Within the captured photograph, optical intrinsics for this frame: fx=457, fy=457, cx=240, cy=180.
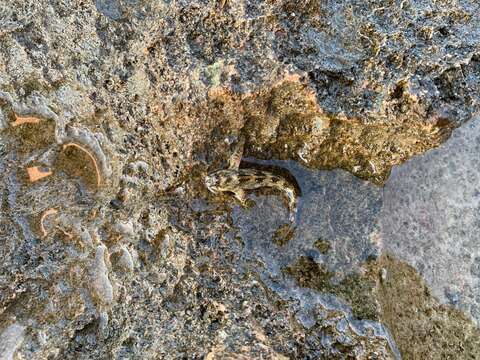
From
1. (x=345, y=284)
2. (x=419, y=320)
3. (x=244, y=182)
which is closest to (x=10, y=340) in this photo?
(x=244, y=182)

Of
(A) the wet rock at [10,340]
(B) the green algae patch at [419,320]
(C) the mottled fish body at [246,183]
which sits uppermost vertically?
(C) the mottled fish body at [246,183]

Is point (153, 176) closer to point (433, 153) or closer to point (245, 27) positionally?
point (245, 27)

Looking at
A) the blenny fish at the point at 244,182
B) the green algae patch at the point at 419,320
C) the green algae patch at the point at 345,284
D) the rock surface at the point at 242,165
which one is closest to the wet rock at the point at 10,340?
the rock surface at the point at 242,165

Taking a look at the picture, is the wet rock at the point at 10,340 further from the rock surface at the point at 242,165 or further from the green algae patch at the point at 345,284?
the green algae patch at the point at 345,284

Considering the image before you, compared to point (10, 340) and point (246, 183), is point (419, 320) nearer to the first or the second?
point (246, 183)

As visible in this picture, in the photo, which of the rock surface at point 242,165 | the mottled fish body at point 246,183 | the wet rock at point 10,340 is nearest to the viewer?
the rock surface at point 242,165

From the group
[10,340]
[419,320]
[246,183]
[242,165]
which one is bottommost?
[10,340]
